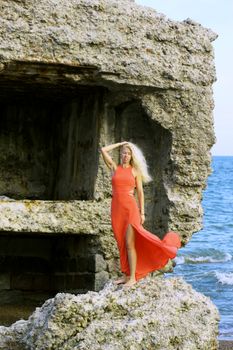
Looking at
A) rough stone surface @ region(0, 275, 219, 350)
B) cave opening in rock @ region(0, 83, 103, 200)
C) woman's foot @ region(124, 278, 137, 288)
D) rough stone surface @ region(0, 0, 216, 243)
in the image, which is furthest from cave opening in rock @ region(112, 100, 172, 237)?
rough stone surface @ region(0, 275, 219, 350)

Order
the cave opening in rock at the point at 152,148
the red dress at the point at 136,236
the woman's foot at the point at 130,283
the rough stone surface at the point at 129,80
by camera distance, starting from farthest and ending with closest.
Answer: the cave opening in rock at the point at 152,148 < the rough stone surface at the point at 129,80 < the red dress at the point at 136,236 < the woman's foot at the point at 130,283

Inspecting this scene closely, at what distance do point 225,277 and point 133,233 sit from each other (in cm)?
1020

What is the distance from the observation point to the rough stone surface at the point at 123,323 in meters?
7.64

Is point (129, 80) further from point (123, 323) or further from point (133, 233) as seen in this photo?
point (123, 323)

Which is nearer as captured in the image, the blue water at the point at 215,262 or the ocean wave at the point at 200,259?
the blue water at the point at 215,262

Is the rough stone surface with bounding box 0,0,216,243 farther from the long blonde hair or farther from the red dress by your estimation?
the red dress

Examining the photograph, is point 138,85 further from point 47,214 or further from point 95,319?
point 95,319

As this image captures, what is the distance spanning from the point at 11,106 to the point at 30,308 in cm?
238

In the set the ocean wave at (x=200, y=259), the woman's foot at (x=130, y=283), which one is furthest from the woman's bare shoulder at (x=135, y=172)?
the ocean wave at (x=200, y=259)

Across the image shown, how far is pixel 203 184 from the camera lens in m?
11.0

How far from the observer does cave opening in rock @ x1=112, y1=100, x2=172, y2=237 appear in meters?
11.0

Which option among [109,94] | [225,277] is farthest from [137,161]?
[225,277]

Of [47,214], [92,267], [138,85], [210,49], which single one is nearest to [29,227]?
[47,214]

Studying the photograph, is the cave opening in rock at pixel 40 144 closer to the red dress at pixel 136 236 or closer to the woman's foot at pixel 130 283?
the red dress at pixel 136 236
